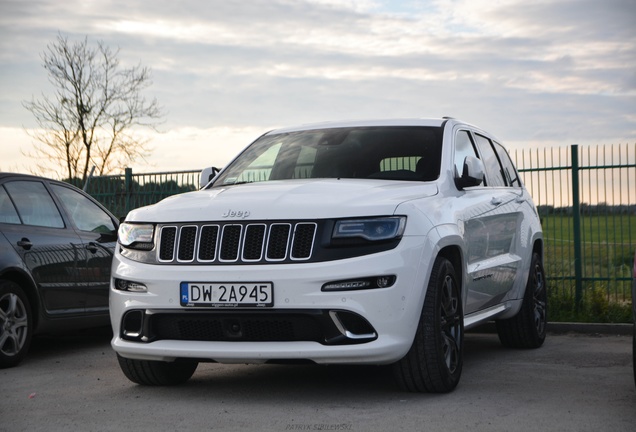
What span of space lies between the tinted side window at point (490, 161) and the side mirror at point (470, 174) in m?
1.19

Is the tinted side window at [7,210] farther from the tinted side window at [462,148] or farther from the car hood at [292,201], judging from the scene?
the tinted side window at [462,148]

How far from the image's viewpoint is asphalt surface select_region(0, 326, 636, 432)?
17.6ft

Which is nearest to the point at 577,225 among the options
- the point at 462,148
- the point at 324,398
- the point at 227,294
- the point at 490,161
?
the point at 490,161

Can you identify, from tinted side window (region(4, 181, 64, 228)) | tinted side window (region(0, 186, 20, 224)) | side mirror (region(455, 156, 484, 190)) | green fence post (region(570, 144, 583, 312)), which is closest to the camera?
side mirror (region(455, 156, 484, 190))

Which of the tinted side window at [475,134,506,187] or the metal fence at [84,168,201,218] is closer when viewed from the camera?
the tinted side window at [475,134,506,187]

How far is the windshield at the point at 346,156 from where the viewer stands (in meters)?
7.09

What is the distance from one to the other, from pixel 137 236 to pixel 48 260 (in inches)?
104

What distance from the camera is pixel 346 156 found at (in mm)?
7305

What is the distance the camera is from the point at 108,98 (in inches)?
1137

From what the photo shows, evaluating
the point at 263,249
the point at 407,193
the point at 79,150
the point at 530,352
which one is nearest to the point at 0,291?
the point at 263,249

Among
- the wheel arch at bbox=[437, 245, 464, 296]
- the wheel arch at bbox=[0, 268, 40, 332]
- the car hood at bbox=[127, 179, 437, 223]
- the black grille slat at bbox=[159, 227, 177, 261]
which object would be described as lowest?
the wheel arch at bbox=[0, 268, 40, 332]

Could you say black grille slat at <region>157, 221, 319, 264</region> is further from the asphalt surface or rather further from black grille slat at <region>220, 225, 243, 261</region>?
the asphalt surface

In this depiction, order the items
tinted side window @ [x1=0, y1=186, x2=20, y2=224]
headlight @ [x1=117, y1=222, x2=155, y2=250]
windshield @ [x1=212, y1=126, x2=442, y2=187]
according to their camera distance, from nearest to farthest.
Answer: headlight @ [x1=117, y1=222, x2=155, y2=250]
windshield @ [x1=212, y1=126, x2=442, y2=187]
tinted side window @ [x1=0, y1=186, x2=20, y2=224]

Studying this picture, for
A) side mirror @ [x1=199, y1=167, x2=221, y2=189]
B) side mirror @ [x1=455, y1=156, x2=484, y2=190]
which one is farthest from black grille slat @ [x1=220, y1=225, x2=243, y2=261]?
side mirror @ [x1=455, y1=156, x2=484, y2=190]
